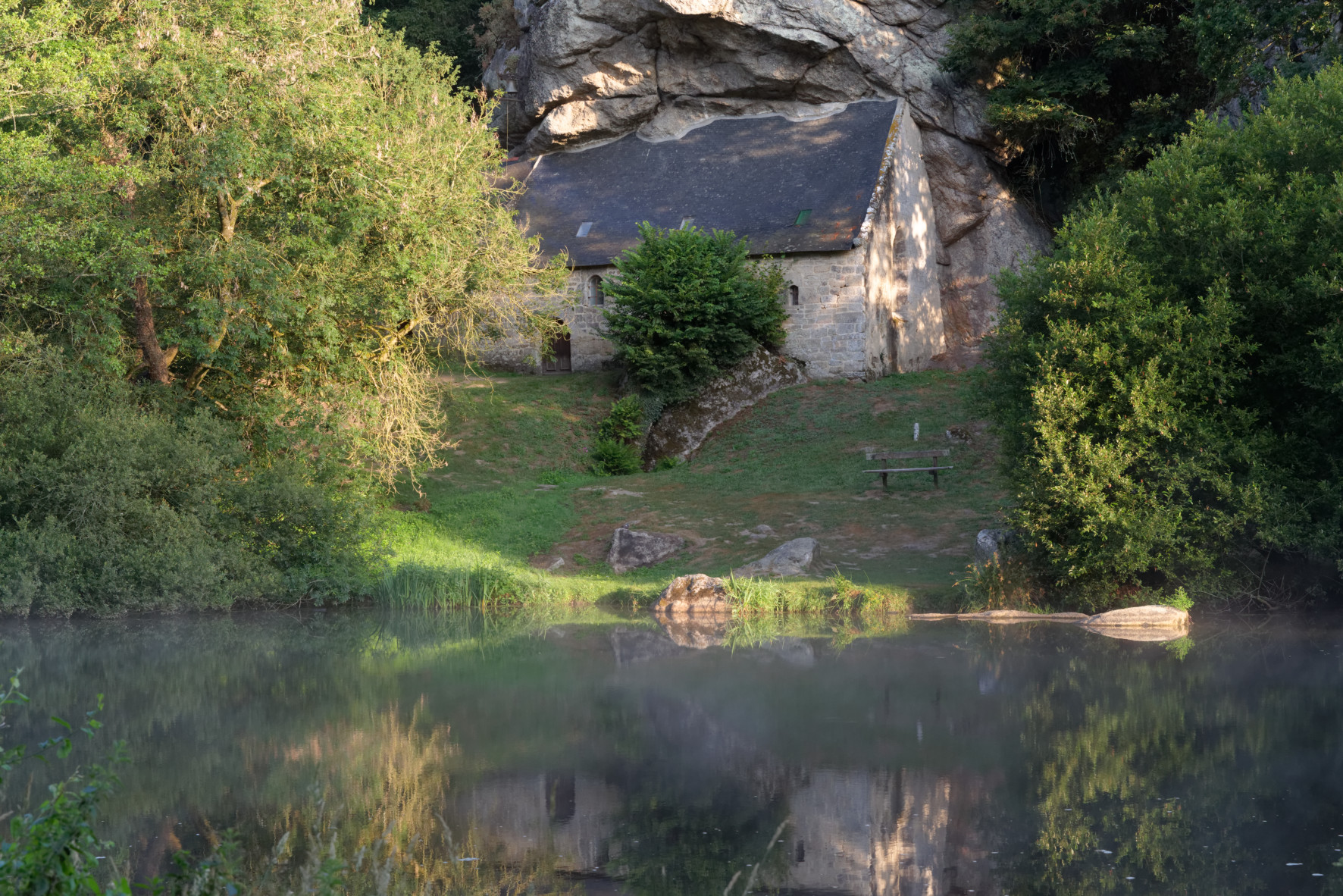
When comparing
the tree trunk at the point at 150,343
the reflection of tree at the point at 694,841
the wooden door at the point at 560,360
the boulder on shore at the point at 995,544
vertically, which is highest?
the wooden door at the point at 560,360

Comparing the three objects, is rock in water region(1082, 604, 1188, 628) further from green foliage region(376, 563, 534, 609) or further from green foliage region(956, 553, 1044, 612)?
green foliage region(376, 563, 534, 609)

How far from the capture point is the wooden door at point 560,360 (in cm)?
3381

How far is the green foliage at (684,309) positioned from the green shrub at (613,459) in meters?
2.13

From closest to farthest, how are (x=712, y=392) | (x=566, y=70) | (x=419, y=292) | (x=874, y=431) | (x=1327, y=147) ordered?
(x=1327, y=147) < (x=419, y=292) < (x=874, y=431) < (x=712, y=392) < (x=566, y=70)

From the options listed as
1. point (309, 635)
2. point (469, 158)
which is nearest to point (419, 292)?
point (469, 158)

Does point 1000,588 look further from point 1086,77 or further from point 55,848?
point 1086,77

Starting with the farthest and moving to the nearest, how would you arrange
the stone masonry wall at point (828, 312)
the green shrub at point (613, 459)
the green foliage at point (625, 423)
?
the stone masonry wall at point (828, 312) < the green foliage at point (625, 423) < the green shrub at point (613, 459)

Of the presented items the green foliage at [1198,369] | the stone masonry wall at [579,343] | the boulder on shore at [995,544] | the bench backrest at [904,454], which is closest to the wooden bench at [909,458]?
the bench backrest at [904,454]

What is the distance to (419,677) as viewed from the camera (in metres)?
13.0

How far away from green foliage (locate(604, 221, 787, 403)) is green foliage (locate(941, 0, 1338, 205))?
977 centimetres

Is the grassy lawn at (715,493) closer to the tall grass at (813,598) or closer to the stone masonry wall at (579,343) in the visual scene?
the tall grass at (813,598)

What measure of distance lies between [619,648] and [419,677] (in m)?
2.79

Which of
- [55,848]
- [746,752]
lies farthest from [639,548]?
[55,848]

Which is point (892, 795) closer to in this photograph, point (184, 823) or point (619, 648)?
point (184, 823)
